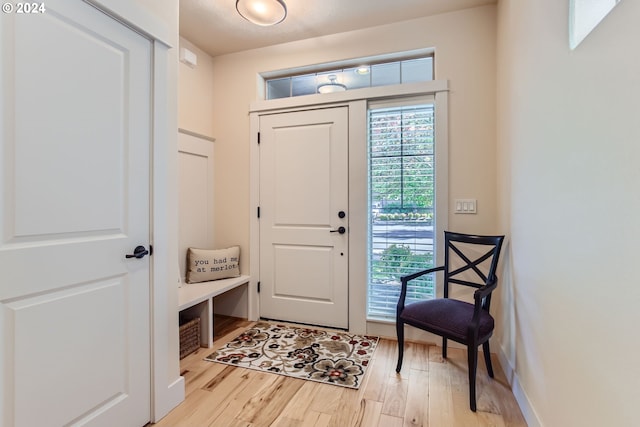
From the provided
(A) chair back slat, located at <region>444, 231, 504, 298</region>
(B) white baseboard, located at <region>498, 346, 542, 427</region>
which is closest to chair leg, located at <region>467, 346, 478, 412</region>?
(B) white baseboard, located at <region>498, 346, 542, 427</region>

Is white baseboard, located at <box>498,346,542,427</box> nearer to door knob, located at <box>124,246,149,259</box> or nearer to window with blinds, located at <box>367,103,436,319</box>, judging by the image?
window with blinds, located at <box>367,103,436,319</box>

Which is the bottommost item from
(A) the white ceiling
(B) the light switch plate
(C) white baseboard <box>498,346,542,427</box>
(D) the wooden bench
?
(C) white baseboard <box>498,346,542,427</box>

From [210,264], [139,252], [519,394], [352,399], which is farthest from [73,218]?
[519,394]

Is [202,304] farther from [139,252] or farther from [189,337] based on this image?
[139,252]

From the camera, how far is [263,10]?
2158 millimetres

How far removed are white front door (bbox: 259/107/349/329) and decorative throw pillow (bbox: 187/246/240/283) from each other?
30 centimetres

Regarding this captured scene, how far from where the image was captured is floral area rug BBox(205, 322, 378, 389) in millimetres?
2121

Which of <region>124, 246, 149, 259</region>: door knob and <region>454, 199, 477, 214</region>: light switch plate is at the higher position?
<region>454, 199, 477, 214</region>: light switch plate

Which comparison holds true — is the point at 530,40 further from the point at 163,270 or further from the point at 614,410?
the point at 163,270

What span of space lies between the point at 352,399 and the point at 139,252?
1477 mm

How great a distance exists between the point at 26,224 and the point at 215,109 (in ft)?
7.69

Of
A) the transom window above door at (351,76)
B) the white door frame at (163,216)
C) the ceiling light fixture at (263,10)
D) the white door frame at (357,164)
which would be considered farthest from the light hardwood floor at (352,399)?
the ceiling light fixture at (263,10)

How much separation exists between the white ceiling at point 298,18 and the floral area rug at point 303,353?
8.93 feet

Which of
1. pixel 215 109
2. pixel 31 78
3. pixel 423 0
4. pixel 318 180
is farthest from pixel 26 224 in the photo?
pixel 423 0
